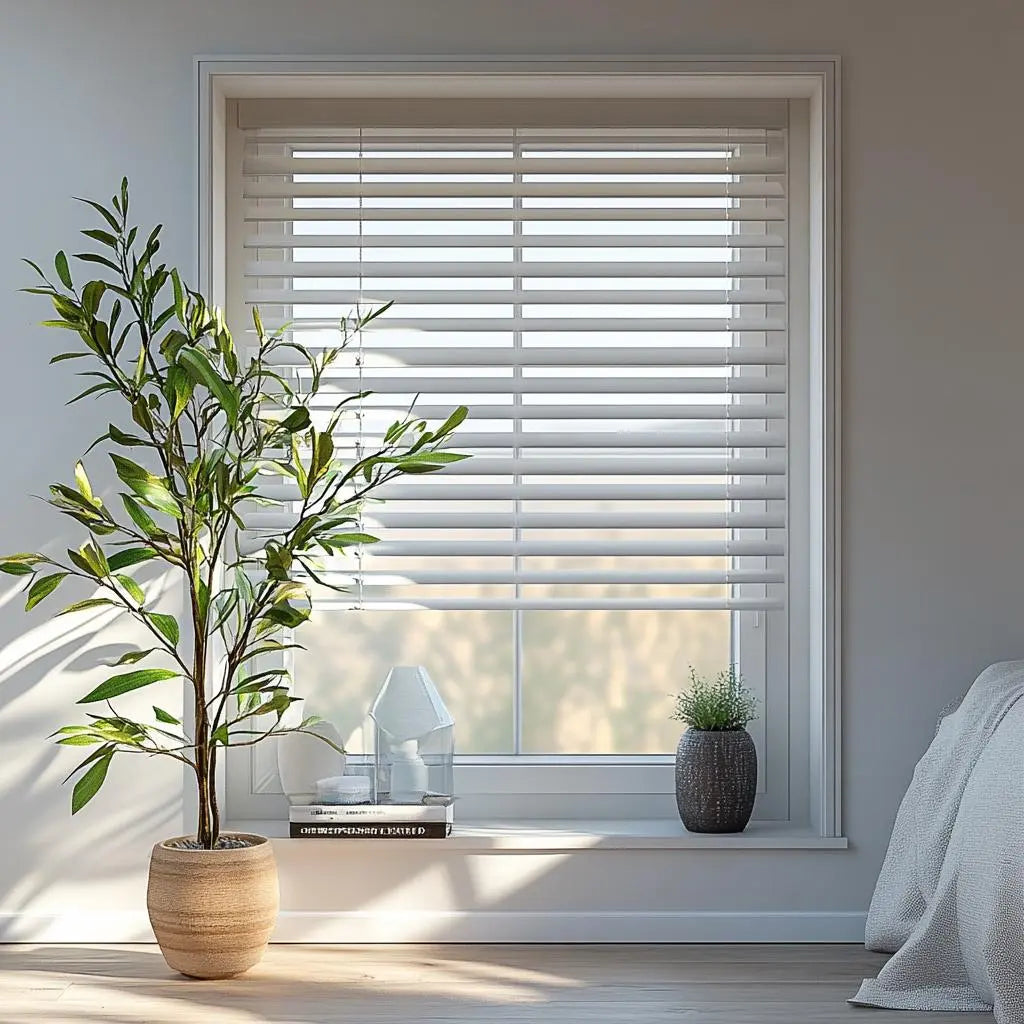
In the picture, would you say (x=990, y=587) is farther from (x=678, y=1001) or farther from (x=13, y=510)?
(x=13, y=510)

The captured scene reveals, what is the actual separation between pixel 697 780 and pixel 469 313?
118 cm

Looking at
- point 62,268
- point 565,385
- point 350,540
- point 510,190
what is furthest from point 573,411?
point 62,268

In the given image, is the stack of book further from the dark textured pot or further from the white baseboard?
the dark textured pot

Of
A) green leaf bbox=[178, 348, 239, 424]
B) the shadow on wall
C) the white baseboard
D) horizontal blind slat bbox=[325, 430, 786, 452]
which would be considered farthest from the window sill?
green leaf bbox=[178, 348, 239, 424]

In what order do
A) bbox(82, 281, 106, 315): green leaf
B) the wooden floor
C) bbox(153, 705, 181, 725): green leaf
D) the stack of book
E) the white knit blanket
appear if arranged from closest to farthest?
the white knit blanket → the wooden floor → bbox(82, 281, 106, 315): green leaf → bbox(153, 705, 181, 725): green leaf → the stack of book

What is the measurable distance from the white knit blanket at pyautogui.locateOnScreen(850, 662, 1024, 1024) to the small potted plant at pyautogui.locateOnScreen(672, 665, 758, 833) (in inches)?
12.8

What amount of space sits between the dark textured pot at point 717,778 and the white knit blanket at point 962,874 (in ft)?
1.05

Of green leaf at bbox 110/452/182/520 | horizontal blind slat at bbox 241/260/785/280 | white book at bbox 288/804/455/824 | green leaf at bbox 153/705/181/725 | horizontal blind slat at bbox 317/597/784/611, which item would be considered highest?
horizontal blind slat at bbox 241/260/785/280

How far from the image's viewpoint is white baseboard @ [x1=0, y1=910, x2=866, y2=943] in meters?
2.71

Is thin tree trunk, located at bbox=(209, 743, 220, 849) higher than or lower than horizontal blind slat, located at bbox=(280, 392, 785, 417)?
lower

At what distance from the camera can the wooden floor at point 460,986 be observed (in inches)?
89.5

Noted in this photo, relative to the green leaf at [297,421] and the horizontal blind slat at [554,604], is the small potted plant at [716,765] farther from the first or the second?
the green leaf at [297,421]

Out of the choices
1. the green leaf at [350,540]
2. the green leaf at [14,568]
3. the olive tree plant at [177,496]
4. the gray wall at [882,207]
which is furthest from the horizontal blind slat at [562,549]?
the green leaf at [14,568]

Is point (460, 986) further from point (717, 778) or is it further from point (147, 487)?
point (147, 487)
